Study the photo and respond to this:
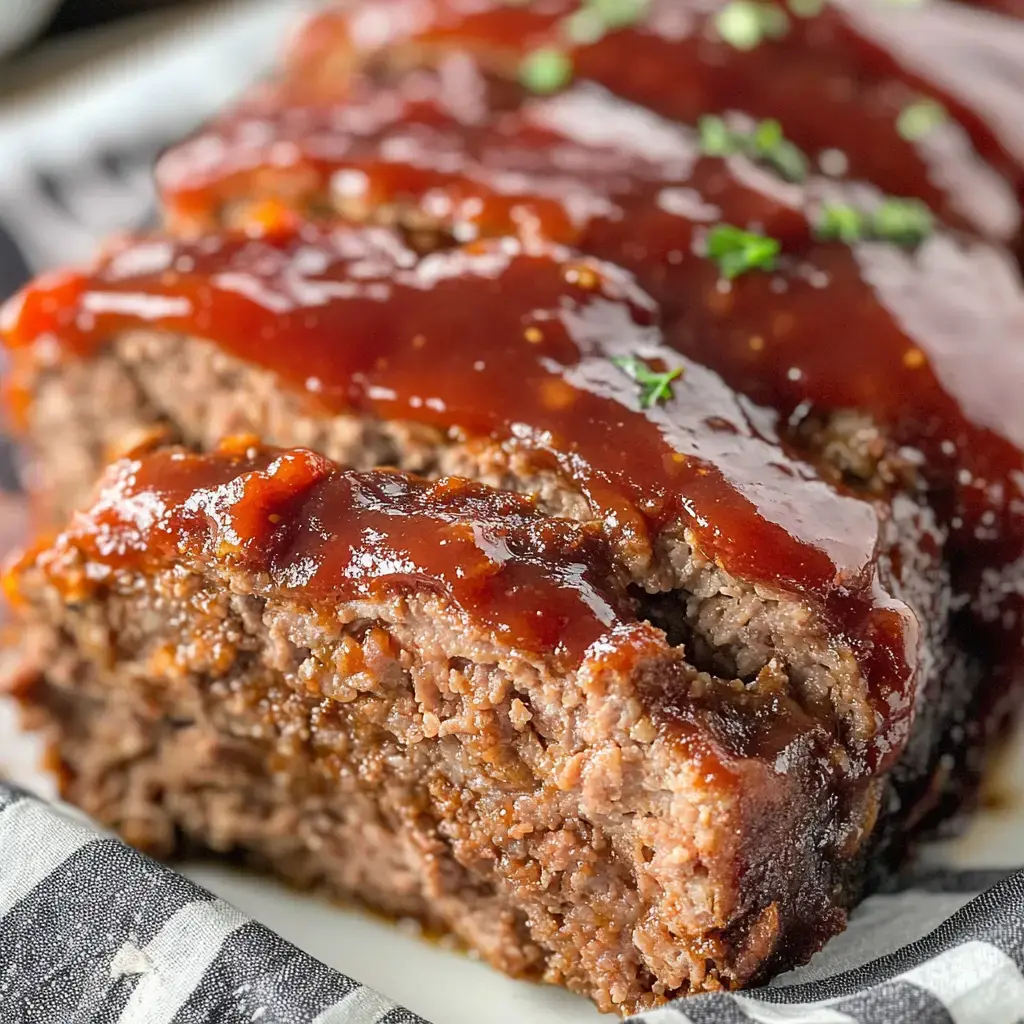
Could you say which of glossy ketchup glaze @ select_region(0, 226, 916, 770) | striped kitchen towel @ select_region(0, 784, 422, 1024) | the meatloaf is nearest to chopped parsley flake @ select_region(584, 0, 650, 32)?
the meatloaf

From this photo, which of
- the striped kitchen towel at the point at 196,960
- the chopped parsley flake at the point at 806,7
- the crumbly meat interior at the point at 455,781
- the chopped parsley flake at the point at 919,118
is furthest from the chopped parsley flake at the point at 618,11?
the striped kitchen towel at the point at 196,960

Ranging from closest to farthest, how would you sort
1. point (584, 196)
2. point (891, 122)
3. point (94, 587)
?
point (94, 587)
point (584, 196)
point (891, 122)

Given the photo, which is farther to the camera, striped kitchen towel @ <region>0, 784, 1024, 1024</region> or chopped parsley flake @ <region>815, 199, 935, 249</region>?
chopped parsley flake @ <region>815, 199, 935, 249</region>

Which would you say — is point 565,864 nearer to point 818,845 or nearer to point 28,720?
point 818,845

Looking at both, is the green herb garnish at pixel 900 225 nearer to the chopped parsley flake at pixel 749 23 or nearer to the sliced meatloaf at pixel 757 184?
the sliced meatloaf at pixel 757 184

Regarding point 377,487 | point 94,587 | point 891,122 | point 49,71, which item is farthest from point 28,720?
point 49,71

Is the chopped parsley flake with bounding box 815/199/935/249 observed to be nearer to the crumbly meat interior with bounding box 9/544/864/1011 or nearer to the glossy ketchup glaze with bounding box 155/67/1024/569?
the glossy ketchup glaze with bounding box 155/67/1024/569
